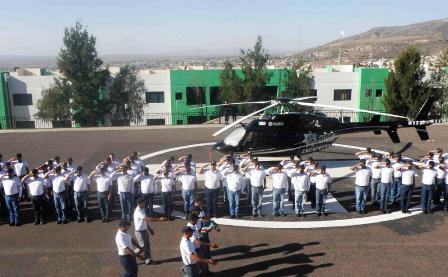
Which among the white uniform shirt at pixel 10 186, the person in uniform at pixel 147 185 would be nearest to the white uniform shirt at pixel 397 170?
the person in uniform at pixel 147 185

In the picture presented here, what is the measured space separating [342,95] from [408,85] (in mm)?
14177

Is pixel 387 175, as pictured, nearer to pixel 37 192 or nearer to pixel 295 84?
pixel 37 192

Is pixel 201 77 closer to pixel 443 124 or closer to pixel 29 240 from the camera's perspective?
pixel 443 124

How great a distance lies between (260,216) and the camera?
12.7 metres

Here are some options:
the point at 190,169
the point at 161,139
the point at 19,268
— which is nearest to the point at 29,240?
the point at 19,268

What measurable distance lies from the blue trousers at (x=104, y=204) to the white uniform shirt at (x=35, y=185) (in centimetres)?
172

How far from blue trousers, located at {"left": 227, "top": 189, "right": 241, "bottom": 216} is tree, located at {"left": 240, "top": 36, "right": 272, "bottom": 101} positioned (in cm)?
2662

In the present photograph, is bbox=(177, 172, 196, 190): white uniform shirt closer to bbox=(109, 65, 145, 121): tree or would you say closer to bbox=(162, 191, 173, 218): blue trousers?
bbox=(162, 191, 173, 218): blue trousers

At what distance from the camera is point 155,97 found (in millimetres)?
47031

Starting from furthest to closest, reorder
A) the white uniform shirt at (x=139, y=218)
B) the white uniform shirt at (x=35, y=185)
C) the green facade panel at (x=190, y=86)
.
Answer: the green facade panel at (x=190, y=86) → the white uniform shirt at (x=35, y=185) → the white uniform shirt at (x=139, y=218)

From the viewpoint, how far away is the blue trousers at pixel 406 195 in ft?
41.0

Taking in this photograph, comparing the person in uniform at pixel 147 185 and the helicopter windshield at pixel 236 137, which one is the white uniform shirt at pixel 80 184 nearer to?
the person in uniform at pixel 147 185

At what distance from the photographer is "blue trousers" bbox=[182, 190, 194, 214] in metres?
12.5

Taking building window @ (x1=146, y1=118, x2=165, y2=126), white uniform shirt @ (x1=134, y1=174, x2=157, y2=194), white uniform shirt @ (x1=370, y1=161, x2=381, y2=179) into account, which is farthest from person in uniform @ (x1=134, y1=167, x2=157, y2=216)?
building window @ (x1=146, y1=118, x2=165, y2=126)
